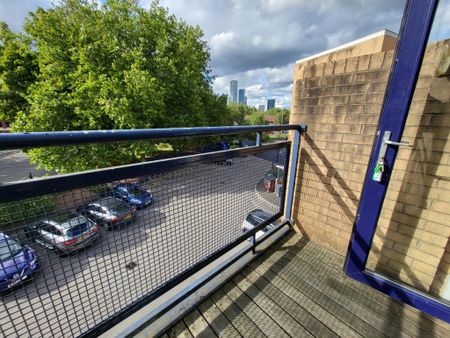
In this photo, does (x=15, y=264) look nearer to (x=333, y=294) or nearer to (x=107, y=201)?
(x=107, y=201)

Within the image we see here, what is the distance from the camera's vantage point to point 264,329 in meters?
1.19

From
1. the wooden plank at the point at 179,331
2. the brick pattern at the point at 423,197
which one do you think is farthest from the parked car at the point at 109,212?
the brick pattern at the point at 423,197

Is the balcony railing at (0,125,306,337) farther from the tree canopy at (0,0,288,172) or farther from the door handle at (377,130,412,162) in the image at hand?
the tree canopy at (0,0,288,172)

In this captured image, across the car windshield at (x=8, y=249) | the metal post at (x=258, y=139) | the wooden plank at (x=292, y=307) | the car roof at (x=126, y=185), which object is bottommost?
the wooden plank at (x=292, y=307)

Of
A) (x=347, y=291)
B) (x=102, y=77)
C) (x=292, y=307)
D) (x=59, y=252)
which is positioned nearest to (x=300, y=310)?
(x=292, y=307)

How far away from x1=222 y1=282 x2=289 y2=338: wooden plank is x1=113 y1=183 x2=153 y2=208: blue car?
0.94 meters

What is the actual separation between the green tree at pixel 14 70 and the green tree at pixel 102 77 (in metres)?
0.52

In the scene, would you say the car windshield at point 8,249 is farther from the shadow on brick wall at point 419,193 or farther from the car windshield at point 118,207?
the shadow on brick wall at point 419,193

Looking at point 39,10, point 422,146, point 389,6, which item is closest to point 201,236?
point 422,146

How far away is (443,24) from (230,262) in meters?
2.04

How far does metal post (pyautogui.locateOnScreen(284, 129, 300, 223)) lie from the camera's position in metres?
1.88

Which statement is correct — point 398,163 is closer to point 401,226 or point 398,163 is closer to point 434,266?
point 401,226

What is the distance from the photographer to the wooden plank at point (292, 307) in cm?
118

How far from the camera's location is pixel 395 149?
1.23 m
